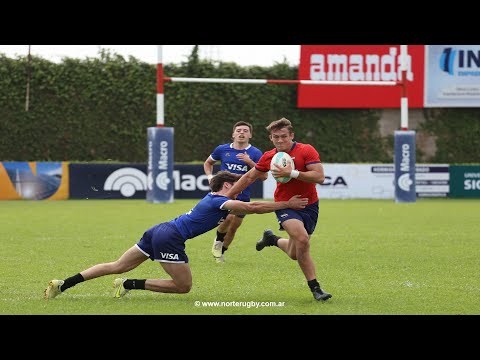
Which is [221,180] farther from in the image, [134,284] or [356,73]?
[356,73]

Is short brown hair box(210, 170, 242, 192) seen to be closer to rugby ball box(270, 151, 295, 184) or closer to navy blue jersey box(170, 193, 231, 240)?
navy blue jersey box(170, 193, 231, 240)

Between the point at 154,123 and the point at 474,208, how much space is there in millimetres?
12341

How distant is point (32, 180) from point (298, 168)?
18.2 meters

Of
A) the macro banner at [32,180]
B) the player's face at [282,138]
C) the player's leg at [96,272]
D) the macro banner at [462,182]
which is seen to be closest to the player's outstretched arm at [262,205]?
the player's face at [282,138]

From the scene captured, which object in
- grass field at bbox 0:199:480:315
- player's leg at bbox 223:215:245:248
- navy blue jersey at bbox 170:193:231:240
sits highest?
navy blue jersey at bbox 170:193:231:240

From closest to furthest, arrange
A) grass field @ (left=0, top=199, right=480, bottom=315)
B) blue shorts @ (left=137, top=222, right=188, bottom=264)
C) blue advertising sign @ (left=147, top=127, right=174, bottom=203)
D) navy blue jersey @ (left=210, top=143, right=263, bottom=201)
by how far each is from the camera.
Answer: grass field @ (left=0, top=199, right=480, bottom=315) → blue shorts @ (left=137, top=222, right=188, bottom=264) → navy blue jersey @ (left=210, top=143, right=263, bottom=201) → blue advertising sign @ (left=147, top=127, right=174, bottom=203)

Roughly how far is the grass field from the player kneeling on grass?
161mm

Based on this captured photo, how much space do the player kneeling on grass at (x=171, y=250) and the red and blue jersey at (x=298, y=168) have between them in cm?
46

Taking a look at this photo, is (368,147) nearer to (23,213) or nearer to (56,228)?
(23,213)

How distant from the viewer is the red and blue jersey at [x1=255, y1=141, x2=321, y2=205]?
900 centimetres

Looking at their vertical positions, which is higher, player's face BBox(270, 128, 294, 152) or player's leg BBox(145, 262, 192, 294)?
player's face BBox(270, 128, 294, 152)

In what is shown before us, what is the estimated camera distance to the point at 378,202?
2494 cm

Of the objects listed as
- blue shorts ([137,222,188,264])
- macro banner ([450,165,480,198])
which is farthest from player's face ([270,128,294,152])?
macro banner ([450,165,480,198])

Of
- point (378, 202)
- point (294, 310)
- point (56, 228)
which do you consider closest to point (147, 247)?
point (294, 310)
